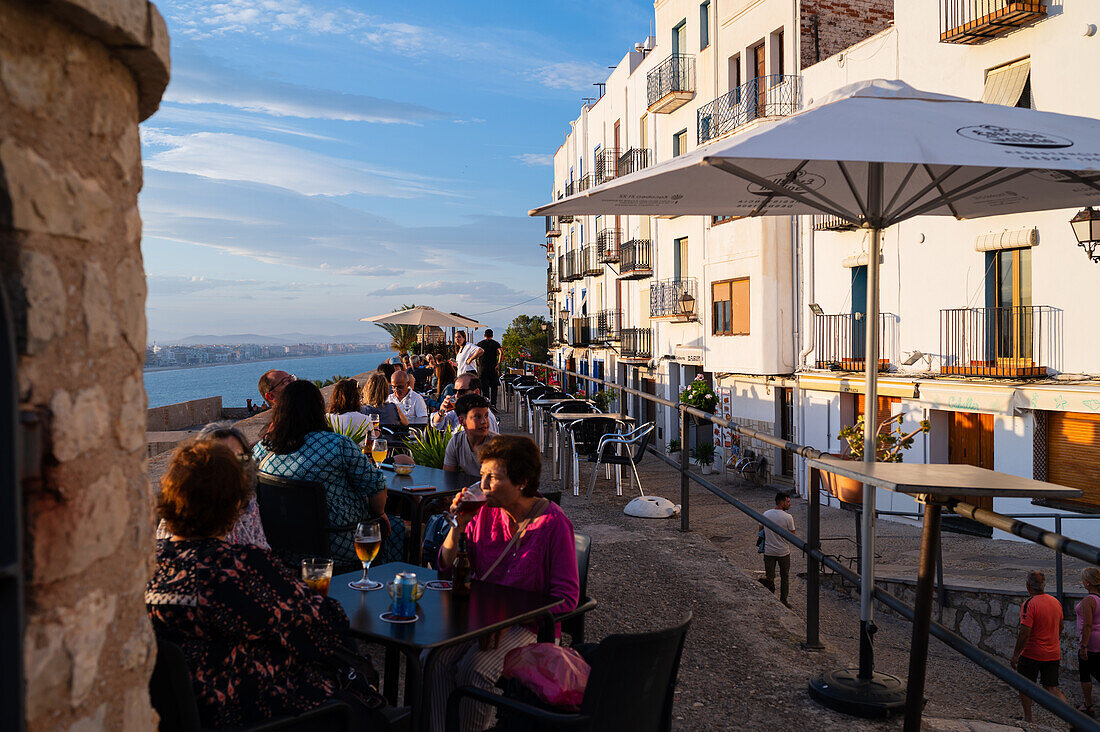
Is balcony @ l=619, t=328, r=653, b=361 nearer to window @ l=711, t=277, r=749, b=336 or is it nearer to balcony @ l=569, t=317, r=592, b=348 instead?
balcony @ l=569, t=317, r=592, b=348

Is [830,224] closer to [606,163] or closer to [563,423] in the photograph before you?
[563,423]

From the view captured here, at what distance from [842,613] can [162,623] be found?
12193 mm

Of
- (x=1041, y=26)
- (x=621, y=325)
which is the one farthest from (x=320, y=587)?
(x=621, y=325)

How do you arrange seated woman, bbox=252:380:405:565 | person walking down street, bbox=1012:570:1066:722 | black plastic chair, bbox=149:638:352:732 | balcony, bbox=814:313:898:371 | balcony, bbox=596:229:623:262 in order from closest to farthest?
black plastic chair, bbox=149:638:352:732
seated woman, bbox=252:380:405:565
person walking down street, bbox=1012:570:1066:722
balcony, bbox=814:313:898:371
balcony, bbox=596:229:623:262

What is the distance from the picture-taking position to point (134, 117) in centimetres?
171

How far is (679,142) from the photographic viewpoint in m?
28.4

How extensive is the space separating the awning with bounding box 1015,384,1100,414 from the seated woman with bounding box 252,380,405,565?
13416 millimetres

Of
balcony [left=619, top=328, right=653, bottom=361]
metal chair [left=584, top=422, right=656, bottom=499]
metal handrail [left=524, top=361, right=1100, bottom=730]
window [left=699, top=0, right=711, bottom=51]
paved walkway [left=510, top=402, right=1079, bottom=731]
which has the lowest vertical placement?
paved walkway [left=510, top=402, right=1079, bottom=731]

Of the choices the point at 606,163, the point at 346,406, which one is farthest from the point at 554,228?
the point at 346,406

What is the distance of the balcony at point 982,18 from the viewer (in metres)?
14.7

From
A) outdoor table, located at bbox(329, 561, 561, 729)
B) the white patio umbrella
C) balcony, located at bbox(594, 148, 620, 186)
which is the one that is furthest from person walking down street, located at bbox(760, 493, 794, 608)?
balcony, located at bbox(594, 148, 620, 186)

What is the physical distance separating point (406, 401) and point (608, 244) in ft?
90.9

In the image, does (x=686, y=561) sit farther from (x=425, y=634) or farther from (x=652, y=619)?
(x=425, y=634)

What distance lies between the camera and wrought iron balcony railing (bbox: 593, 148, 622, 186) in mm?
35406
